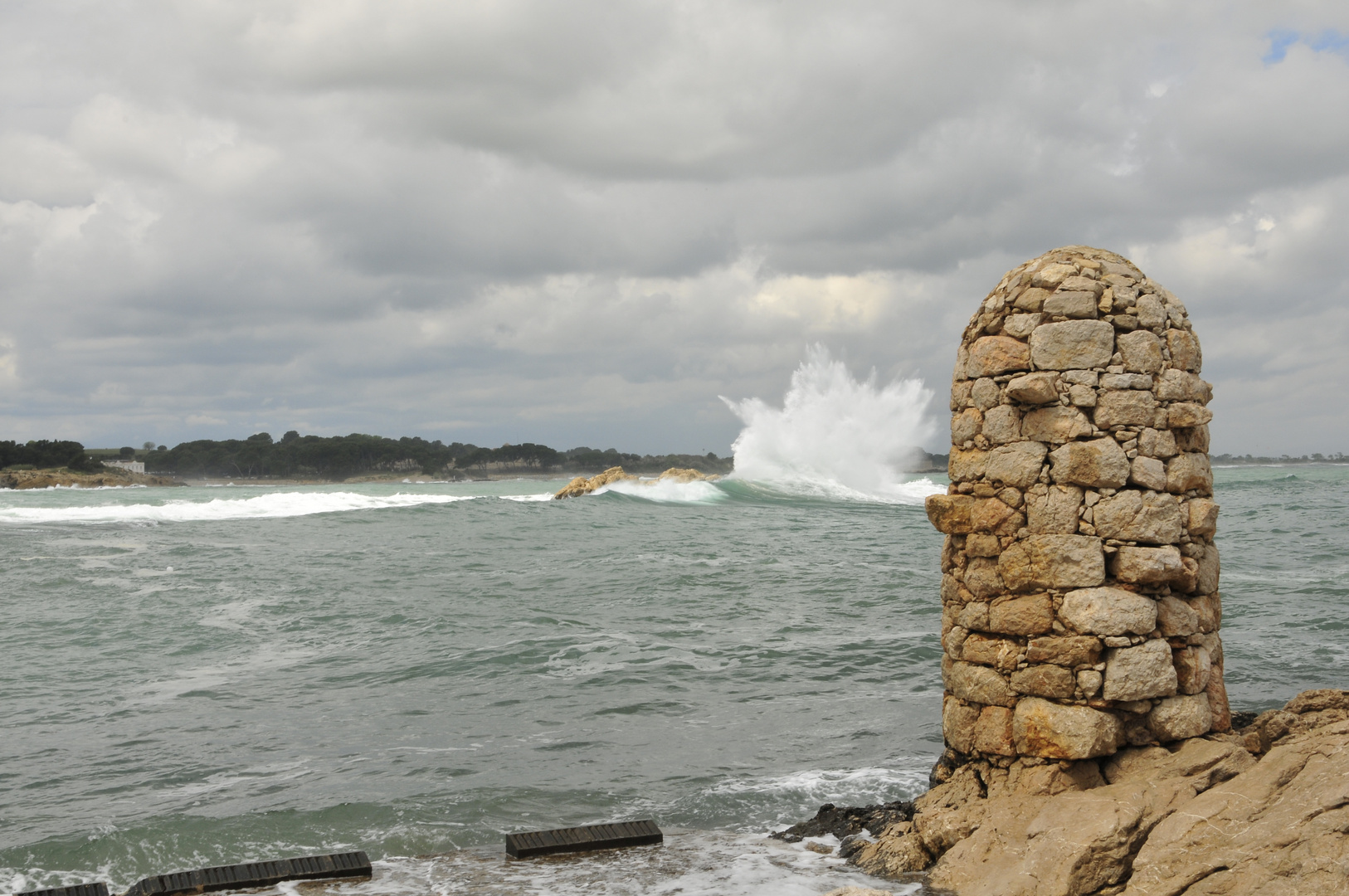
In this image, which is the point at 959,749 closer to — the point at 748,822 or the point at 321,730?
the point at 748,822

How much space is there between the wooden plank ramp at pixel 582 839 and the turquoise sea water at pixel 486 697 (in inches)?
5.6

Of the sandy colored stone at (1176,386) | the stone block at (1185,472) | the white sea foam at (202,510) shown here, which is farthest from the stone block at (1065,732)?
the white sea foam at (202,510)

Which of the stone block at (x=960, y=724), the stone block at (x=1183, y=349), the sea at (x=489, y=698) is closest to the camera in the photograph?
the stone block at (x=1183, y=349)

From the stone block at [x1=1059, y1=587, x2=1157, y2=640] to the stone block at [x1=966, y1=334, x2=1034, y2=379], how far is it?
Result: 47.8 inches

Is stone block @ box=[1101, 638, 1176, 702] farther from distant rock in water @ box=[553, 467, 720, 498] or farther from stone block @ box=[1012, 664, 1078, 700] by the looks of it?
distant rock in water @ box=[553, 467, 720, 498]

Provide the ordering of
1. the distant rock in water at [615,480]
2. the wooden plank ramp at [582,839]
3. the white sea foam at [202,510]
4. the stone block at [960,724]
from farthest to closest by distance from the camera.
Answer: the distant rock in water at [615,480]
the white sea foam at [202,510]
the wooden plank ramp at [582,839]
the stone block at [960,724]

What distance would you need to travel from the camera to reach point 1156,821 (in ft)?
13.5

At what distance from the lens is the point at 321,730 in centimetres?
880

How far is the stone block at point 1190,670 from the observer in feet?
16.1

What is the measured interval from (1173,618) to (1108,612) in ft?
1.45

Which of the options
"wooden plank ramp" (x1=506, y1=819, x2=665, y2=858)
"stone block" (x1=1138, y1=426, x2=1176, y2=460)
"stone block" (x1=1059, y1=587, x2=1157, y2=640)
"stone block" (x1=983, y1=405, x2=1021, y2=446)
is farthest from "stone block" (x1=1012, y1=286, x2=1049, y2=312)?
"wooden plank ramp" (x1=506, y1=819, x2=665, y2=858)

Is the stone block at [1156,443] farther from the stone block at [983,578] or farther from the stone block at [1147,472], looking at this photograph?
the stone block at [983,578]

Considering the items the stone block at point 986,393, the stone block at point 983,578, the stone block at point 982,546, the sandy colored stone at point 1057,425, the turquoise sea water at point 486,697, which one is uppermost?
the stone block at point 986,393

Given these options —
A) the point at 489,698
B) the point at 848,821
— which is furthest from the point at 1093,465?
the point at 489,698
